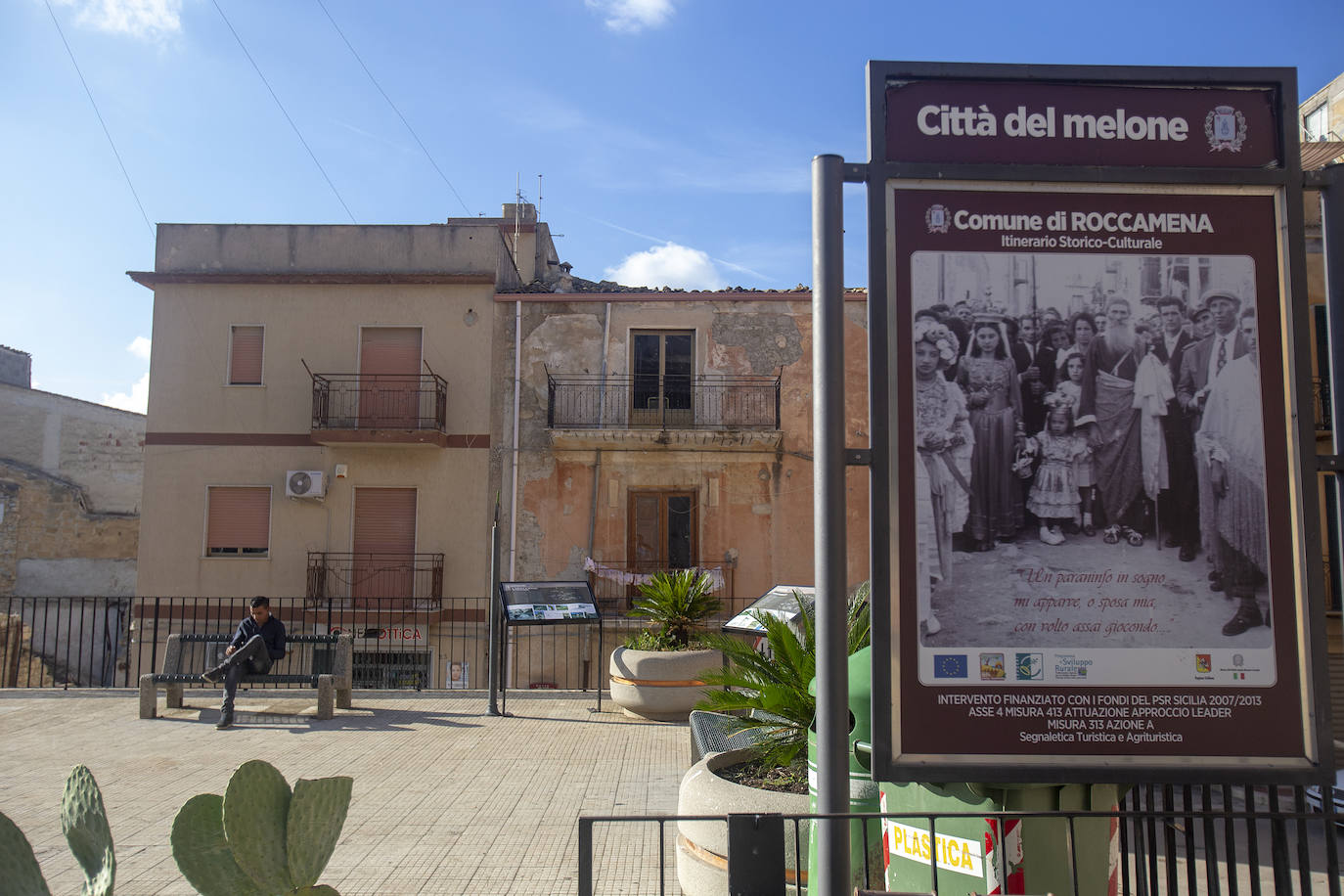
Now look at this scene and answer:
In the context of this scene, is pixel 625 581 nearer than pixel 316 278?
Yes

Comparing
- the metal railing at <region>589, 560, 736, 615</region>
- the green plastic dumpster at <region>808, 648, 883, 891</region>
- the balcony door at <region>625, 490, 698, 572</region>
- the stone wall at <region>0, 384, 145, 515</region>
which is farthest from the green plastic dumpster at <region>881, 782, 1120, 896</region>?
the stone wall at <region>0, 384, 145, 515</region>

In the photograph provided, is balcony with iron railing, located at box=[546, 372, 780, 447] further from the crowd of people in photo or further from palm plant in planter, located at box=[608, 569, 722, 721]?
the crowd of people in photo

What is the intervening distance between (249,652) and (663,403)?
1019cm

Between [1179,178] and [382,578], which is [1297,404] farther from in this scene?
[382,578]

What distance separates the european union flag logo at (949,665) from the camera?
2922 millimetres

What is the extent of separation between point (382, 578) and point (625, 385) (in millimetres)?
5945

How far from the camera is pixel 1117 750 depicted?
9.55ft

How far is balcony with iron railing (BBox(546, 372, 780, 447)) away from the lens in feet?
59.9

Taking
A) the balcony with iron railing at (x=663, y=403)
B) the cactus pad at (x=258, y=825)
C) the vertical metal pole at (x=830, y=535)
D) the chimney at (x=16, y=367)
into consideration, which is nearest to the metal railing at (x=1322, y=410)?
A: the balcony with iron railing at (x=663, y=403)

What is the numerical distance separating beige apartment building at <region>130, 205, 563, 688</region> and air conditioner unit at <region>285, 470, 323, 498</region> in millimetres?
37

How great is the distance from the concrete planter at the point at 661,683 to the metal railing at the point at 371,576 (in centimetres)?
840

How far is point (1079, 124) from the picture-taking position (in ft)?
10.2

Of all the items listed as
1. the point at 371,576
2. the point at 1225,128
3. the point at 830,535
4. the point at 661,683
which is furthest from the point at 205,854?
the point at 371,576

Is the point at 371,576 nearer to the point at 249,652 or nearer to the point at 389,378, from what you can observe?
the point at 389,378
